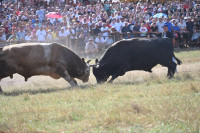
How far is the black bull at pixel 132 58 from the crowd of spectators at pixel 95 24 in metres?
7.65

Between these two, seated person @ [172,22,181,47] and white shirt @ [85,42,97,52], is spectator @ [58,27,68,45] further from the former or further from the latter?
seated person @ [172,22,181,47]

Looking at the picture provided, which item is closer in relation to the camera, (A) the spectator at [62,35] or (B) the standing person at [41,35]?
(B) the standing person at [41,35]

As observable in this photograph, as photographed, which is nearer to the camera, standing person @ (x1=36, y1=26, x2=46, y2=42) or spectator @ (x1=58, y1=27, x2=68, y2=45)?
standing person @ (x1=36, y1=26, x2=46, y2=42)

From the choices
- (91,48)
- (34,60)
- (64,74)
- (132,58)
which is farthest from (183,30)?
(34,60)

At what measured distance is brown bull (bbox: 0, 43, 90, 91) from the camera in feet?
36.7

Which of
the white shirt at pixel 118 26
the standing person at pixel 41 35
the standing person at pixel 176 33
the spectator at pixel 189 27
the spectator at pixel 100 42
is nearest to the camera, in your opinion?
the standing person at pixel 41 35

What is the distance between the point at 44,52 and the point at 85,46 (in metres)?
9.04

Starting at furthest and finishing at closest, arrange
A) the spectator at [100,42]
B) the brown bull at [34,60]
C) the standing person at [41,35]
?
1. the spectator at [100,42]
2. the standing person at [41,35]
3. the brown bull at [34,60]

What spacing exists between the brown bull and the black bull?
1178 mm

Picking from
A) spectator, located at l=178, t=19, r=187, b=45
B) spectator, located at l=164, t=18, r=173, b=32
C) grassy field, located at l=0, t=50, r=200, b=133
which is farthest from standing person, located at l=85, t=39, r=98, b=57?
grassy field, located at l=0, t=50, r=200, b=133

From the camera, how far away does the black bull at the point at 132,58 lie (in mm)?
12055

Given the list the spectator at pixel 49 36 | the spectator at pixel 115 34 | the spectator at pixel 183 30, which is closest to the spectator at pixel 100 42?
the spectator at pixel 115 34

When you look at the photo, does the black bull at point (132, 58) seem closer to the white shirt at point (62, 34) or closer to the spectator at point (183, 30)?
the white shirt at point (62, 34)

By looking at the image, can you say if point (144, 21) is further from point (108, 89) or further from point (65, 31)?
point (108, 89)
